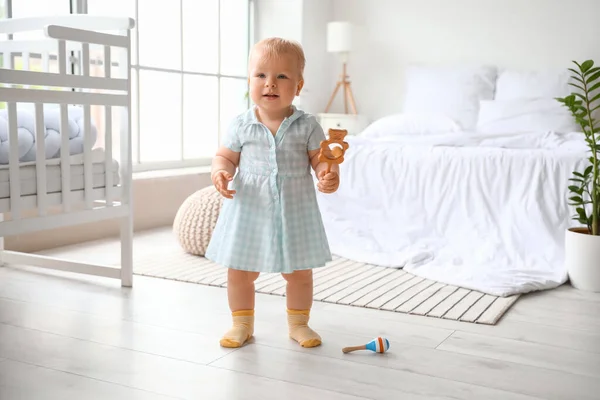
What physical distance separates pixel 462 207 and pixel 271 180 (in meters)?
1.44

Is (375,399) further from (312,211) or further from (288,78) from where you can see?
(288,78)

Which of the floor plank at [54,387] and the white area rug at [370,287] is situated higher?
the floor plank at [54,387]

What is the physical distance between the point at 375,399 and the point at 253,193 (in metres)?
0.60

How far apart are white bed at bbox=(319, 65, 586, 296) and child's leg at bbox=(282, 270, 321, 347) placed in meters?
0.84

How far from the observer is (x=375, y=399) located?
1.46 meters

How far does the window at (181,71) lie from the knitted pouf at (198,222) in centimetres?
107

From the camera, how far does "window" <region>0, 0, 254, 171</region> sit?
13.0 feet

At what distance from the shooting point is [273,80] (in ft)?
5.62

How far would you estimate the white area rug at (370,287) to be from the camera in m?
2.20

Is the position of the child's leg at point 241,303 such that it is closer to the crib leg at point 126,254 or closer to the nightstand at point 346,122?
the crib leg at point 126,254

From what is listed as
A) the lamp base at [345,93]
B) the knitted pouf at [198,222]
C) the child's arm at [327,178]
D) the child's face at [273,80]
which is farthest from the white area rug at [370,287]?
the lamp base at [345,93]

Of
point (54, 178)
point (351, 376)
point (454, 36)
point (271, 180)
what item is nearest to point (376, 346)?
point (351, 376)

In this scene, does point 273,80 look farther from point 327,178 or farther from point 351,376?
point 351,376

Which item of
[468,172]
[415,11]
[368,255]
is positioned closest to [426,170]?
[468,172]
